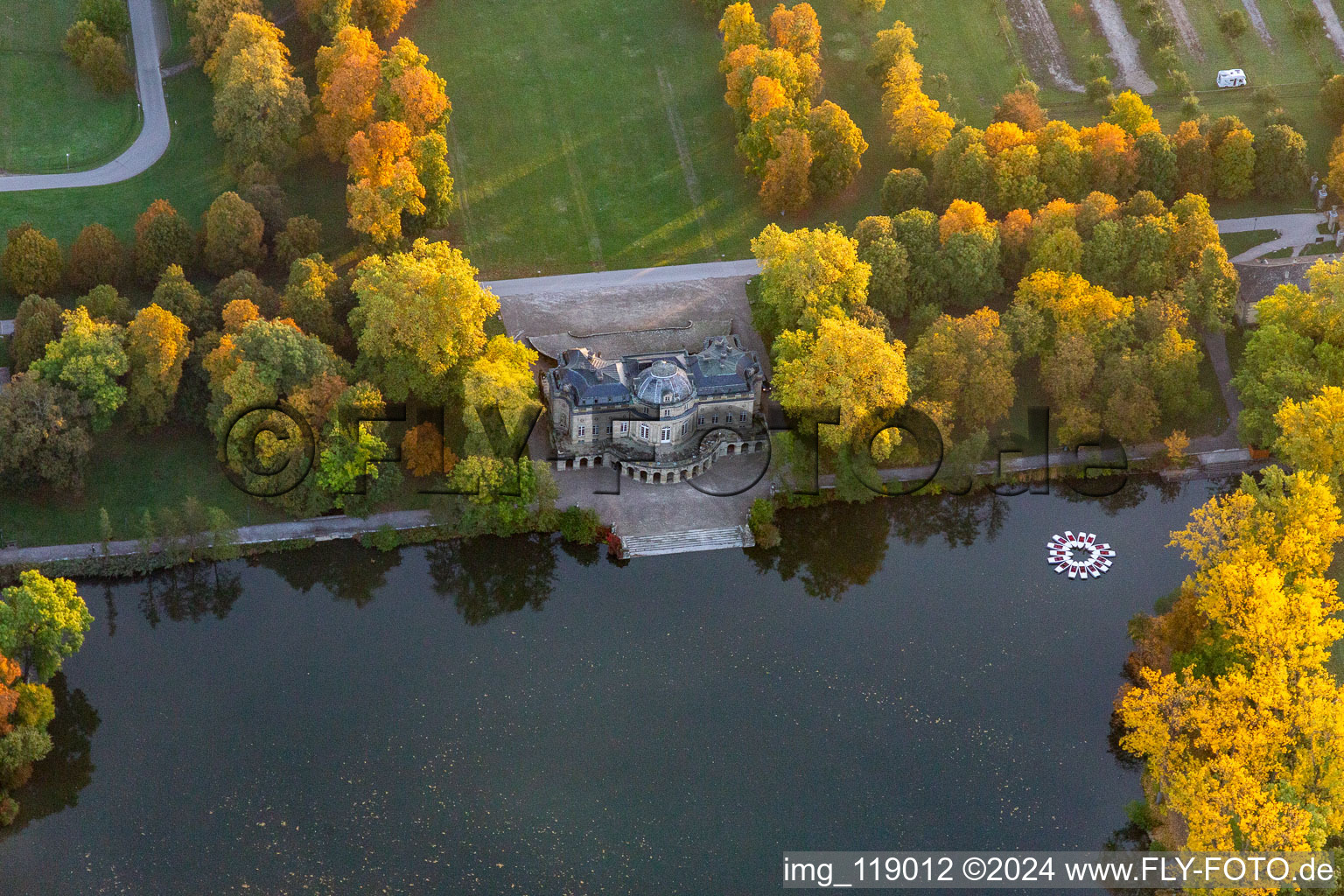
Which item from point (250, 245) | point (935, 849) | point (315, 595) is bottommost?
point (935, 849)

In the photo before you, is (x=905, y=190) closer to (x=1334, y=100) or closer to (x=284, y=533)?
(x=1334, y=100)

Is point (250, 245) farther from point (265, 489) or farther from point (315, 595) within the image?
point (315, 595)

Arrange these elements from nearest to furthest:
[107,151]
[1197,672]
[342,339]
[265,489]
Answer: [1197,672]
[265,489]
[342,339]
[107,151]

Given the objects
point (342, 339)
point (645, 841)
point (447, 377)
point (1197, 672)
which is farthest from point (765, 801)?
point (342, 339)

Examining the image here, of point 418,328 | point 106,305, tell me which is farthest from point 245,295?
point 418,328

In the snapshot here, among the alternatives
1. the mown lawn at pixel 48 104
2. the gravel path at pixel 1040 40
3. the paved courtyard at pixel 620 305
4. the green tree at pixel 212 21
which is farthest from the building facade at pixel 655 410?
the gravel path at pixel 1040 40

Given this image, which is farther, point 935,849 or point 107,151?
point 107,151

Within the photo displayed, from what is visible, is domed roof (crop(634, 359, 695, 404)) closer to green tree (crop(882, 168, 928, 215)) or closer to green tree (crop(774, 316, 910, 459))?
green tree (crop(774, 316, 910, 459))
